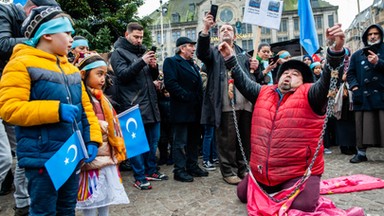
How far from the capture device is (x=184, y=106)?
5488mm

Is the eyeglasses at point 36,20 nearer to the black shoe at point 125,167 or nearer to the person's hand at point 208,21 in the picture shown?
the person's hand at point 208,21

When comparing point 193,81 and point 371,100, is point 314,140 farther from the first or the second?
point 371,100

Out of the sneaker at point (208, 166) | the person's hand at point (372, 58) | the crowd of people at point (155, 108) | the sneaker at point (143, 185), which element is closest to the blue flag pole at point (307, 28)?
the crowd of people at point (155, 108)

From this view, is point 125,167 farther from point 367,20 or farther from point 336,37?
point 367,20

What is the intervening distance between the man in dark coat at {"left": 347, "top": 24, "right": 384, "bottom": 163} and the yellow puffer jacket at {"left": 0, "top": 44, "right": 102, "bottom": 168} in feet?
18.6

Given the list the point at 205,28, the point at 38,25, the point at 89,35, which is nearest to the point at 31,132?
the point at 38,25

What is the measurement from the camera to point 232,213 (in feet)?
12.8

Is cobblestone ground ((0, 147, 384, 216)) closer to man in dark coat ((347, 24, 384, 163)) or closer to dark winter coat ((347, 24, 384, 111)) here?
man in dark coat ((347, 24, 384, 163))

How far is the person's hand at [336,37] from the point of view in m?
3.17

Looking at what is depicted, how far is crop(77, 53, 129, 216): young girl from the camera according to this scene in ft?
10.5

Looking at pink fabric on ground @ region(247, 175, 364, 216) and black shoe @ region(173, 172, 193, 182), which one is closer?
pink fabric on ground @ region(247, 175, 364, 216)

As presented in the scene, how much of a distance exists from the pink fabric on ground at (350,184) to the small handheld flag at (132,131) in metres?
2.56

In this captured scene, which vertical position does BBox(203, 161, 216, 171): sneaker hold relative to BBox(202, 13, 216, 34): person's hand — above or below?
below

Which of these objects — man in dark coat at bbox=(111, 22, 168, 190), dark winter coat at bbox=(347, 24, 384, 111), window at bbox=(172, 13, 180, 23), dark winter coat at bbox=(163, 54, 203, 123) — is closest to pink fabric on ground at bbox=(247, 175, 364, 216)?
man in dark coat at bbox=(111, 22, 168, 190)
